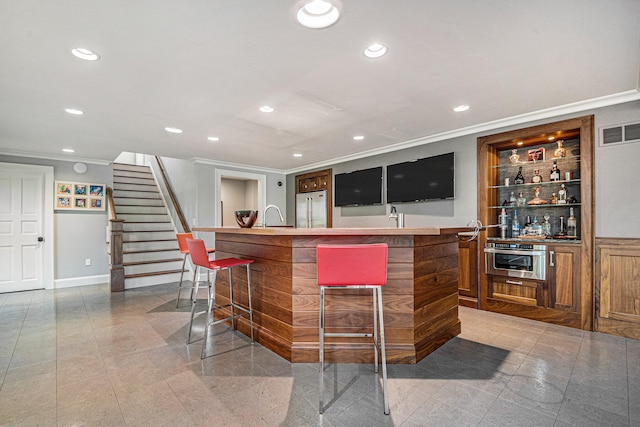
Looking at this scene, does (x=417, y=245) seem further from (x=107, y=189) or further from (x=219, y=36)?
(x=107, y=189)

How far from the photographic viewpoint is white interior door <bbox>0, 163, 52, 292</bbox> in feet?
16.5

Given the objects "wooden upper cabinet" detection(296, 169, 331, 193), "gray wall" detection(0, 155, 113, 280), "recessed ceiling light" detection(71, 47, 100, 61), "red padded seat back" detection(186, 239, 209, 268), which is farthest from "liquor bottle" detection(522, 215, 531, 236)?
"gray wall" detection(0, 155, 113, 280)

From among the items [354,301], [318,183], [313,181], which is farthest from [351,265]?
[313,181]

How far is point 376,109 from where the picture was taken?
3328 millimetres

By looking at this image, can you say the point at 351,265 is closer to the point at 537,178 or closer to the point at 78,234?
the point at 537,178

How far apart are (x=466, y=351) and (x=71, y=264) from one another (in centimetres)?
639

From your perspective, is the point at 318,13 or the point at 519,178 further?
the point at 519,178

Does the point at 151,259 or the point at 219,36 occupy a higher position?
the point at 219,36

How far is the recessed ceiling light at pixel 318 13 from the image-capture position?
5.58ft

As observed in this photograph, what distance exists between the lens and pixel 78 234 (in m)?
5.65

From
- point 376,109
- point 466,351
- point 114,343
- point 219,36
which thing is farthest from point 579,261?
point 114,343

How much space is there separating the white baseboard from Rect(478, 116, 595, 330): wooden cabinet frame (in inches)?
247

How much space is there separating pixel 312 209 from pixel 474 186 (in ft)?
11.0

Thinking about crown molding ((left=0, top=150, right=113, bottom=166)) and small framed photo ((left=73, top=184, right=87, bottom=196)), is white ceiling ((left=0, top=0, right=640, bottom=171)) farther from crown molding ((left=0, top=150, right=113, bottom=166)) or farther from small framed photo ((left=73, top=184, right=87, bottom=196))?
small framed photo ((left=73, top=184, right=87, bottom=196))
